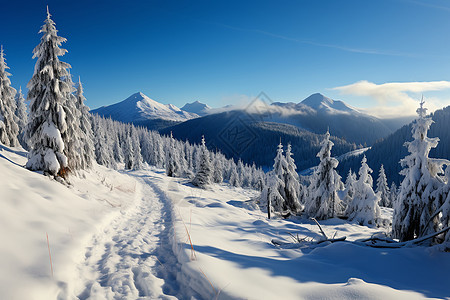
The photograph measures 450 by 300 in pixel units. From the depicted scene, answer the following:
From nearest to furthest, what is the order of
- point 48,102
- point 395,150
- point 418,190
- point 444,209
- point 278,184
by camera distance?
point 444,209 < point 418,190 < point 48,102 < point 278,184 < point 395,150

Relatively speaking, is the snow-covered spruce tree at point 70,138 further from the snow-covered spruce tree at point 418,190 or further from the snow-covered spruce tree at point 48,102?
the snow-covered spruce tree at point 418,190

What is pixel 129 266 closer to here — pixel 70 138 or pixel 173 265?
pixel 173 265

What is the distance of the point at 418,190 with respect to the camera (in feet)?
29.6

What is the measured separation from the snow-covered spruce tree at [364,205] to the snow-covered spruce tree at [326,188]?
1.77 metres

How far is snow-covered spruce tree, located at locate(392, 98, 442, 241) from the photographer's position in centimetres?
851

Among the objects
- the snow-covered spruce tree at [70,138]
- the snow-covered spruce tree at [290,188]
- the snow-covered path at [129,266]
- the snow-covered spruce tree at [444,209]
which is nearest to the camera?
the snow-covered path at [129,266]

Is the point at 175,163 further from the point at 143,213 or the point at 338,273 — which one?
the point at 338,273

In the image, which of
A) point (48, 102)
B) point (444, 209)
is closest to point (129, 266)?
point (444, 209)

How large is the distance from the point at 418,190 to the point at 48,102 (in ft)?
65.9

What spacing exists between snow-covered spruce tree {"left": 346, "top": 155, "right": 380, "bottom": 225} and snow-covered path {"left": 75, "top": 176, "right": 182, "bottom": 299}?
22.2m

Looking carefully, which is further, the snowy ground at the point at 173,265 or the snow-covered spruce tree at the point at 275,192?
the snow-covered spruce tree at the point at 275,192

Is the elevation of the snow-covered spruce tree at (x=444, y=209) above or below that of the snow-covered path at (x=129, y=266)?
above

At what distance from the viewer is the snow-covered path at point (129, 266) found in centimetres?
406

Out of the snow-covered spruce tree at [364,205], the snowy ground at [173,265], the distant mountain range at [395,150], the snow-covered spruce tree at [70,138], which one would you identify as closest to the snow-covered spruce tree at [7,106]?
the snow-covered spruce tree at [70,138]
